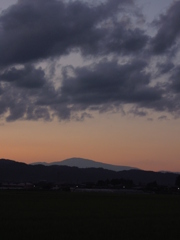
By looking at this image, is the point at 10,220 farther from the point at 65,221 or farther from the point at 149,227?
the point at 149,227

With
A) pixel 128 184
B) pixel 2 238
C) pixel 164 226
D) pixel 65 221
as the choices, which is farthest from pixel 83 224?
pixel 128 184

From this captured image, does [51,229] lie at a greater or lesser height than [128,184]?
lesser

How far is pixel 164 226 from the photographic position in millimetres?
28578

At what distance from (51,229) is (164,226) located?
6824 millimetres

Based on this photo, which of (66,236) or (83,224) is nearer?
(66,236)

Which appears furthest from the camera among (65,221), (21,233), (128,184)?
(128,184)

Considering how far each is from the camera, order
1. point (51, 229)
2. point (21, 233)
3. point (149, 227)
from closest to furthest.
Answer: point (21, 233) < point (51, 229) < point (149, 227)

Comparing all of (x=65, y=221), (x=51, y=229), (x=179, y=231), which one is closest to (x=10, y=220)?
(x=65, y=221)

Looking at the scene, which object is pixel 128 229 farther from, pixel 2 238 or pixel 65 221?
pixel 2 238

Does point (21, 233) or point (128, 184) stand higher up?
point (128, 184)

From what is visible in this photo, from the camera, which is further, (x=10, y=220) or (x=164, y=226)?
(x=10, y=220)

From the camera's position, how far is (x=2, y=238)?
22.0 m

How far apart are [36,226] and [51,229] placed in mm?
1523

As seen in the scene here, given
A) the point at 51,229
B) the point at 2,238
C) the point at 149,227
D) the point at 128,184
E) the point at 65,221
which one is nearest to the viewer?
the point at 2,238
